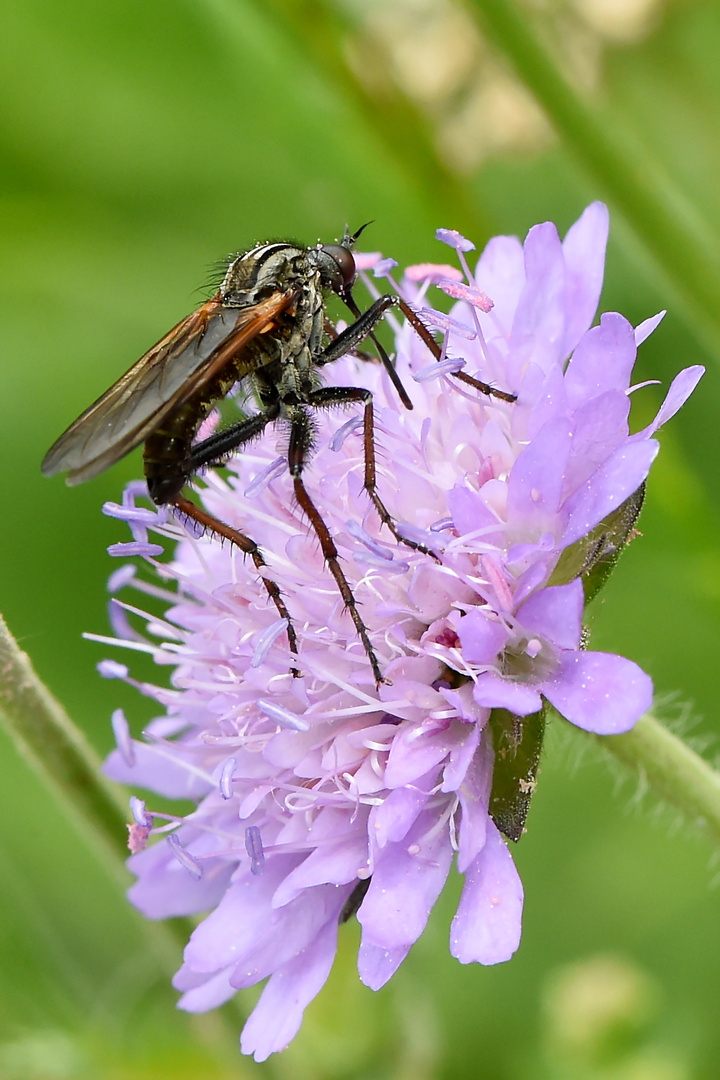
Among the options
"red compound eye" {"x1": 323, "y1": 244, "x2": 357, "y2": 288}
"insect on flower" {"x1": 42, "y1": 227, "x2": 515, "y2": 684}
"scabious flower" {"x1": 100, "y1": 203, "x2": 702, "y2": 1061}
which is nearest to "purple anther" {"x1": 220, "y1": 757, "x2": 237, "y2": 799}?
"scabious flower" {"x1": 100, "y1": 203, "x2": 702, "y2": 1061}

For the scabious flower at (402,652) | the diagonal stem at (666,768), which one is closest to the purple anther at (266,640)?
the scabious flower at (402,652)

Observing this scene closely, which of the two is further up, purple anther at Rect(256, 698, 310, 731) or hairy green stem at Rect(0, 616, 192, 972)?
hairy green stem at Rect(0, 616, 192, 972)

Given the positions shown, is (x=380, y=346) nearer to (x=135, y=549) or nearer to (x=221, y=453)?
(x=221, y=453)

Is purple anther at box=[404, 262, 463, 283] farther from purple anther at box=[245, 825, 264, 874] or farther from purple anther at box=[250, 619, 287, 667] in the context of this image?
purple anther at box=[245, 825, 264, 874]

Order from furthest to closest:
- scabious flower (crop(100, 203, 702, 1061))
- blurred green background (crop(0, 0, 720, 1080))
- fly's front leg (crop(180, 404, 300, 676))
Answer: blurred green background (crop(0, 0, 720, 1080)) < fly's front leg (crop(180, 404, 300, 676)) < scabious flower (crop(100, 203, 702, 1061))

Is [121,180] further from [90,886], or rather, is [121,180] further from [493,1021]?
[493,1021]

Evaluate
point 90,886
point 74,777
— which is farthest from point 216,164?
point 74,777

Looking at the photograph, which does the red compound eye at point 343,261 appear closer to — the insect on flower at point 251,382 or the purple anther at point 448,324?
the insect on flower at point 251,382
